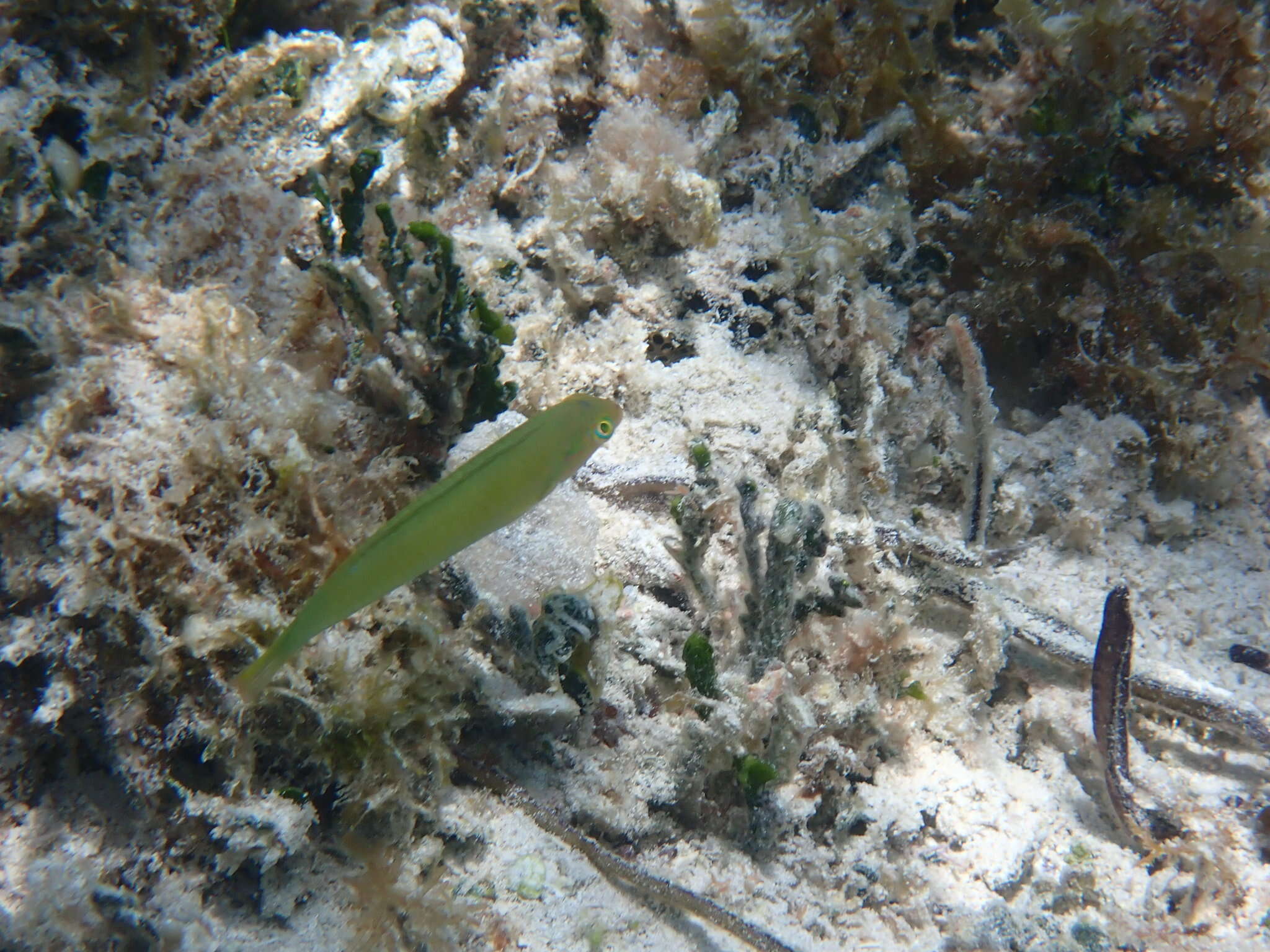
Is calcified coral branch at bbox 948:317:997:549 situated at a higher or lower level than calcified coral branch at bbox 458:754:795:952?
higher

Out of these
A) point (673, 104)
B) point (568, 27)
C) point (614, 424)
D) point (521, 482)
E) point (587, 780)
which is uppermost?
point (568, 27)

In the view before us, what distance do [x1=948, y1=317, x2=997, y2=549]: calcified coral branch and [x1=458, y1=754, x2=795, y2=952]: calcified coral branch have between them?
1822 millimetres

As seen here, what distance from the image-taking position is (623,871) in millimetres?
1948

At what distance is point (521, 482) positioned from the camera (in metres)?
1.60

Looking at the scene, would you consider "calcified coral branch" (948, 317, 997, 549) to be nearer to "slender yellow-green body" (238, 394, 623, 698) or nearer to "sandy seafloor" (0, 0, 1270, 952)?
"sandy seafloor" (0, 0, 1270, 952)

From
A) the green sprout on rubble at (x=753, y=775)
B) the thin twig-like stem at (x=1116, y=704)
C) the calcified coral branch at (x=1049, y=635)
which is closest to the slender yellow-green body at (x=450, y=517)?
the green sprout on rubble at (x=753, y=775)

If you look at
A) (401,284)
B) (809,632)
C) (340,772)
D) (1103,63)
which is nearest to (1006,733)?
(809,632)

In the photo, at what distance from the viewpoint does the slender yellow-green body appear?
1.51 m

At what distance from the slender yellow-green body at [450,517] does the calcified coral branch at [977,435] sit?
195cm

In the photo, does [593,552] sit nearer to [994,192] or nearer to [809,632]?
[809,632]

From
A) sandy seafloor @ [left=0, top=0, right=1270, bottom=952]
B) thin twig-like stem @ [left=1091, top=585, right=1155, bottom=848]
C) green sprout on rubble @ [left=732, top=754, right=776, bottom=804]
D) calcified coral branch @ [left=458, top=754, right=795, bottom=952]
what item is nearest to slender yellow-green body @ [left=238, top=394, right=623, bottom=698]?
sandy seafloor @ [left=0, top=0, right=1270, bottom=952]

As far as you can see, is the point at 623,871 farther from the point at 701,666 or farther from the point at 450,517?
the point at 450,517

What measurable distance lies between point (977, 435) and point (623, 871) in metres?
2.24

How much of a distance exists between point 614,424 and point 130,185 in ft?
7.62
